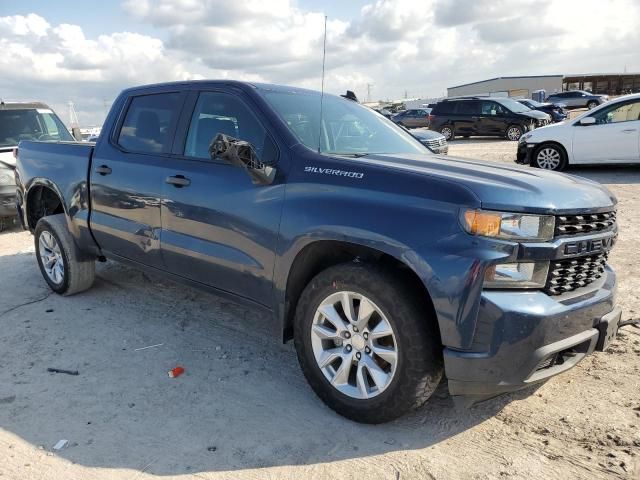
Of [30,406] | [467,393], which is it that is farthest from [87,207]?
[467,393]

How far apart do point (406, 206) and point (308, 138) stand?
1.02 m

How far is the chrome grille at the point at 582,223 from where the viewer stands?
269 cm

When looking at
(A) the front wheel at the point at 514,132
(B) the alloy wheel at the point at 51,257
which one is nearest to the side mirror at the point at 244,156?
(B) the alloy wheel at the point at 51,257

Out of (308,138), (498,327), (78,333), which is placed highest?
(308,138)

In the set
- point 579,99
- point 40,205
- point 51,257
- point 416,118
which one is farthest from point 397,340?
point 579,99

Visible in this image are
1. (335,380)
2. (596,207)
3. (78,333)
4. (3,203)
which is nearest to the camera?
(596,207)

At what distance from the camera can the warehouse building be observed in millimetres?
60375

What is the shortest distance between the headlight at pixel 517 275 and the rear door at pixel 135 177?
2.49 metres

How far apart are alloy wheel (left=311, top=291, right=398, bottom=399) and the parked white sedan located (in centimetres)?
1001

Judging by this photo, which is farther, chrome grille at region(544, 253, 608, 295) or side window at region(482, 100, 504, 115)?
side window at region(482, 100, 504, 115)

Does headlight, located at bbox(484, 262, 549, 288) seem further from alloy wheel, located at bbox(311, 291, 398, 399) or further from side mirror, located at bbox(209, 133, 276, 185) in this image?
side mirror, located at bbox(209, 133, 276, 185)

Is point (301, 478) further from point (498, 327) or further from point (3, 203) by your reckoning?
point (3, 203)

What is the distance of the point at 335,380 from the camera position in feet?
10.1

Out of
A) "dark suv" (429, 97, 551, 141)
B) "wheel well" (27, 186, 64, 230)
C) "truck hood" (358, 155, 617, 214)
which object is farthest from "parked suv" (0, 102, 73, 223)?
"dark suv" (429, 97, 551, 141)
